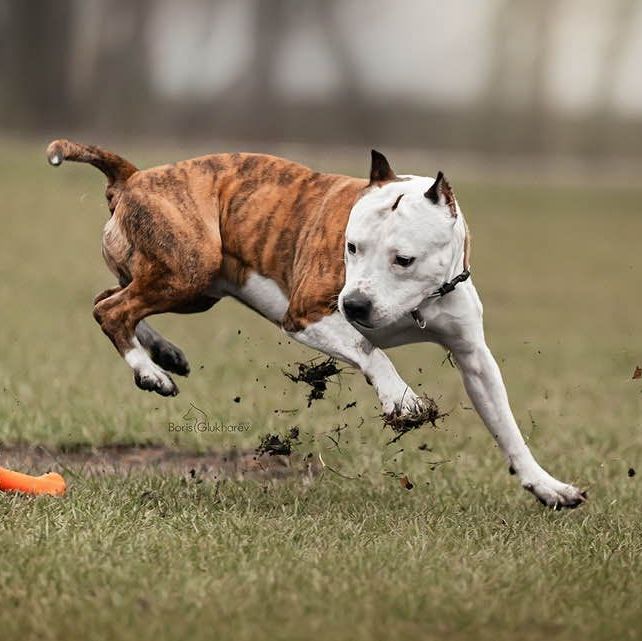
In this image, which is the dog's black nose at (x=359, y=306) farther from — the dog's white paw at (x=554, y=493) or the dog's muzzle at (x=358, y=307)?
the dog's white paw at (x=554, y=493)

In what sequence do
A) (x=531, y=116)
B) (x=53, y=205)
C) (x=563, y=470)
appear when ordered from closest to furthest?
(x=563, y=470)
(x=53, y=205)
(x=531, y=116)

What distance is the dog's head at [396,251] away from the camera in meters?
5.12

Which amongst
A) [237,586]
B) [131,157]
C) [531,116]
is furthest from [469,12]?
[237,586]

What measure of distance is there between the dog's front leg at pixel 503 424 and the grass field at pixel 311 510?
0.35ft

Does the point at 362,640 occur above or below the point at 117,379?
above

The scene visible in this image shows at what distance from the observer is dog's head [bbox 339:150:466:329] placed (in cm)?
512

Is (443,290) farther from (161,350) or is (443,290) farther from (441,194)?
(161,350)

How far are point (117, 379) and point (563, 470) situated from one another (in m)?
3.32

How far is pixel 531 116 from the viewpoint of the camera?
2881 cm

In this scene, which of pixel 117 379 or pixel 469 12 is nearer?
pixel 117 379

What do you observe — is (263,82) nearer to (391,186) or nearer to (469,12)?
(469,12)

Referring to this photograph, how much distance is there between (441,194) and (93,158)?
6.00 ft

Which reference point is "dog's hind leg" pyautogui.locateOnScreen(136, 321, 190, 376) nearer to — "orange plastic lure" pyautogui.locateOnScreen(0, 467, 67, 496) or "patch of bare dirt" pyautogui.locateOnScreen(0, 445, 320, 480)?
"patch of bare dirt" pyautogui.locateOnScreen(0, 445, 320, 480)

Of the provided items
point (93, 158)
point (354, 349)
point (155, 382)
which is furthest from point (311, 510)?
point (93, 158)
